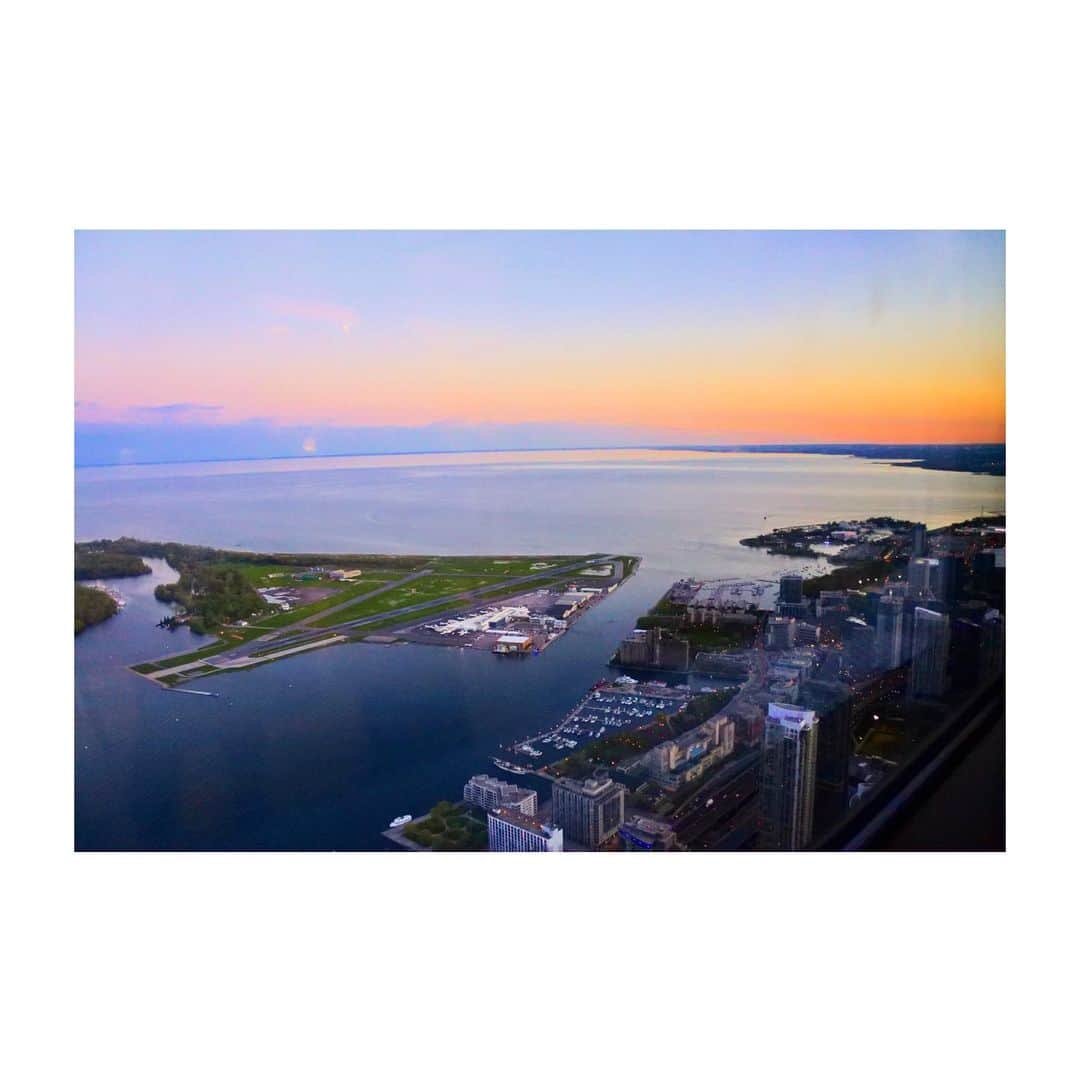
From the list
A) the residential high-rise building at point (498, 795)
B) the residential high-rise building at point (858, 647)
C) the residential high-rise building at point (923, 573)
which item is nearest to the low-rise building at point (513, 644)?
the residential high-rise building at point (498, 795)

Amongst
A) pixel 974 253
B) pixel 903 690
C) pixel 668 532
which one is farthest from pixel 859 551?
pixel 974 253

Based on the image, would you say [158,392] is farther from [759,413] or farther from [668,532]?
[759,413]

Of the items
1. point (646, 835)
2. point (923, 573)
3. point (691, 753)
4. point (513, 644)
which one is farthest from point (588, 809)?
point (923, 573)

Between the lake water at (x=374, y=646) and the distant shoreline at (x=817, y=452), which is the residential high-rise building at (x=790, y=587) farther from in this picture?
the distant shoreline at (x=817, y=452)

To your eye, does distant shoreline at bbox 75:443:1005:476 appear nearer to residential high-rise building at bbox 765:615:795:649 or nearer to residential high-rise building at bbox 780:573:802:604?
residential high-rise building at bbox 780:573:802:604

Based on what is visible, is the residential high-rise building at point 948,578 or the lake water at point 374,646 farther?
the residential high-rise building at point 948,578
